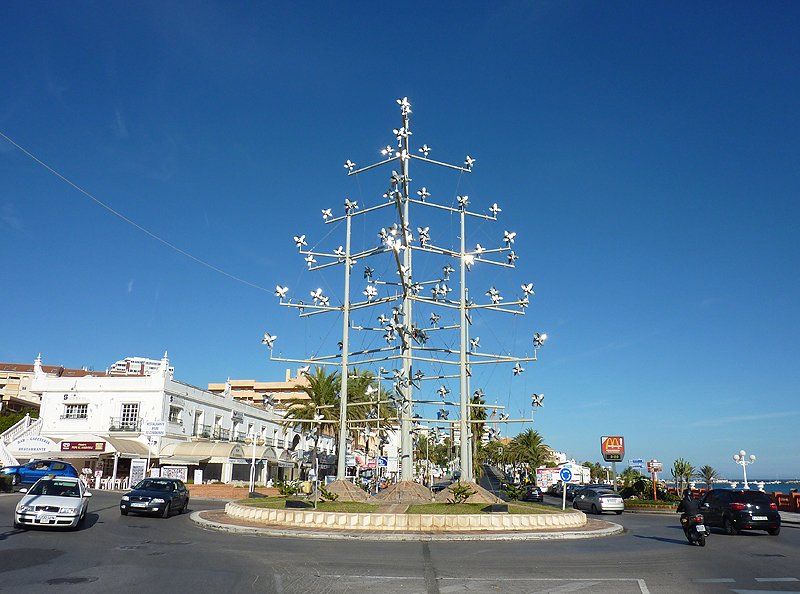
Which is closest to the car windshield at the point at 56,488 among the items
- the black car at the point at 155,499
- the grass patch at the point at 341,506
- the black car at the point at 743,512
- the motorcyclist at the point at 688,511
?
the black car at the point at 155,499

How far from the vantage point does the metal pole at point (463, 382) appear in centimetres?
2744

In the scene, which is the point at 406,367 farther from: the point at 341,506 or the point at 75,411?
the point at 75,411

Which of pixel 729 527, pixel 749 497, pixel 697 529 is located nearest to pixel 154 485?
pixel 697 529

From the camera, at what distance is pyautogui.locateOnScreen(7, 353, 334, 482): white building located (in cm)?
4584

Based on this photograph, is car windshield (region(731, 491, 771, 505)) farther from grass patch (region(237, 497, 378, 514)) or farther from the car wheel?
grass patch (region(237, 497, 378, 514))

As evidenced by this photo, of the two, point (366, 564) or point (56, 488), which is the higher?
point (56, 488)

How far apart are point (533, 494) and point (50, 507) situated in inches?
1373

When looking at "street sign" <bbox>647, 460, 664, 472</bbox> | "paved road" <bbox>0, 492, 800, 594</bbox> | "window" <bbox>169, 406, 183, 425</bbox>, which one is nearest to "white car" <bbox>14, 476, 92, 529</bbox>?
"paved road" <bbox>0, 492, 800, 594</bbox>

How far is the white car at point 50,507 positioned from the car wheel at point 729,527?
20.4 metres

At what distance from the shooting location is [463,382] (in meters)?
28.3

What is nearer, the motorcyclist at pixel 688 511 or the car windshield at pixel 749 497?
the motorcyclist at pixel 688 511

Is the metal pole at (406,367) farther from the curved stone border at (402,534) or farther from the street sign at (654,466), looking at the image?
the street sign at (654,466)

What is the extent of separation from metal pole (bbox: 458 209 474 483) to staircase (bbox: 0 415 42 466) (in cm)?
3204

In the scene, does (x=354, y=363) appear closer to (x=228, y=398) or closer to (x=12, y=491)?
(x=12, y=491)
